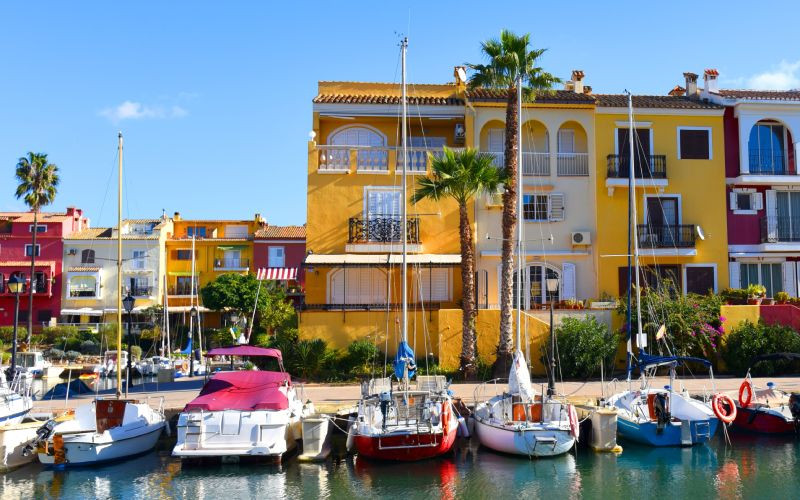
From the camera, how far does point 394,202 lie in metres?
31.4

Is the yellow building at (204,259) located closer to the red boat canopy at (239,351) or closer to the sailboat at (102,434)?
the red boat canopy at (239,351)

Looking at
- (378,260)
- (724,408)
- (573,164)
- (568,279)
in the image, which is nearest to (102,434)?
(378,260)

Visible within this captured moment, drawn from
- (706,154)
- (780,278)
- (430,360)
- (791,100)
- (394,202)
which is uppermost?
(791,100)

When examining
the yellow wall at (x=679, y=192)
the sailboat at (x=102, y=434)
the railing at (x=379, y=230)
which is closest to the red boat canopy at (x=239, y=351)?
the sailboat at (x=102, y=434)

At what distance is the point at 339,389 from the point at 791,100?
80.9 feet

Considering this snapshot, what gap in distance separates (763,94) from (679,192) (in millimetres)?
7922

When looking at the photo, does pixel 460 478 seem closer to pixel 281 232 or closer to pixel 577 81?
pixel 577 81

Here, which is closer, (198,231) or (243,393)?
(243,393)

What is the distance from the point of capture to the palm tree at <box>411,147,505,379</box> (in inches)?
1039

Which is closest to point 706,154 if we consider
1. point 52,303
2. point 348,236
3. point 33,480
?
point 348,236

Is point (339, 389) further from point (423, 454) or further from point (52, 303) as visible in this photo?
point (52, 303)

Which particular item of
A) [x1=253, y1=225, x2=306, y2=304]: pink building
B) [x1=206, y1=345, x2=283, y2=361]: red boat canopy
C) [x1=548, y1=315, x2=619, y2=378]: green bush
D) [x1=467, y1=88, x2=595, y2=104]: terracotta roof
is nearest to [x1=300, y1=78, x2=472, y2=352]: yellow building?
[x1=467, y1=88, x2=595, y2=104]: terracotta roof

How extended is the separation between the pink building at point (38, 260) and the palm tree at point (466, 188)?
150 ft

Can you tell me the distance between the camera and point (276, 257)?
210ft
